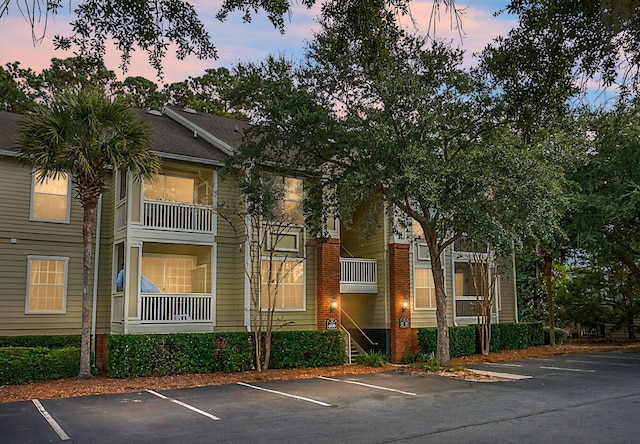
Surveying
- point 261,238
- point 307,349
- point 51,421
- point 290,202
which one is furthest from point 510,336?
point 51,421

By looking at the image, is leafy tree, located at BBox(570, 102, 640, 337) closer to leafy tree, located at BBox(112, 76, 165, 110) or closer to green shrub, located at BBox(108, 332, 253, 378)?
green shrub, located at BBox(108, 332, 253, 378)

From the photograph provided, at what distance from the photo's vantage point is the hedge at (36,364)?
43.5 feet

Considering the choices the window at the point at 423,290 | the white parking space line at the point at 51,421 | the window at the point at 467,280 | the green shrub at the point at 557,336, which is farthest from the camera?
the green shrub at the point at 557,336

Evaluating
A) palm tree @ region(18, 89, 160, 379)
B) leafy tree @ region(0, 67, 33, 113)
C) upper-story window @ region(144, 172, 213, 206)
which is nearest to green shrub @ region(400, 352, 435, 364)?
upper-story window @ region(144, 172, 213, 206)

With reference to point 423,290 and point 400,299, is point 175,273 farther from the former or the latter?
point 423,290

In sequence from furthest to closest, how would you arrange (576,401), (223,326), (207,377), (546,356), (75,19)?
(546,356)
(223,326)
(207,377)
(576,401)
(75,19)

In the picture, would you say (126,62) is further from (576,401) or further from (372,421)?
(576,401)

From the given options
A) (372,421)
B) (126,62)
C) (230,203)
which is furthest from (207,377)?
(126,62)

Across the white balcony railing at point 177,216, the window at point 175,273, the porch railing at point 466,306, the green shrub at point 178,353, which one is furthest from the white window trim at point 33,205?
the porch railing at point 466,306

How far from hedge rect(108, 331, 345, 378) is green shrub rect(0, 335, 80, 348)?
5.90 feet

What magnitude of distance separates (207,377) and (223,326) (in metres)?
2.68

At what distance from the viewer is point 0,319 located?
15.0 metres

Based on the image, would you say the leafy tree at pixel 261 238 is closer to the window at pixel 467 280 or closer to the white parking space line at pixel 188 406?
the white parking space line at pixel 188 406

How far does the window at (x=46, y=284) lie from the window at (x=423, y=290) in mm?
11432
